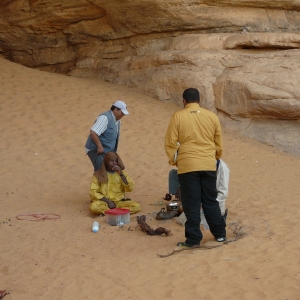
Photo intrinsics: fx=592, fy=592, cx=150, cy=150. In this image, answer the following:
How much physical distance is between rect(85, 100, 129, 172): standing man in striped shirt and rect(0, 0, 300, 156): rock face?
4.63m

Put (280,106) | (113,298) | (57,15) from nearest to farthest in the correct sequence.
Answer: (113,298) < (280,106) < (57,15)

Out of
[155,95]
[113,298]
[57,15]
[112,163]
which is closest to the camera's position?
[113,298]

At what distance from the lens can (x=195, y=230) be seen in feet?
17.3

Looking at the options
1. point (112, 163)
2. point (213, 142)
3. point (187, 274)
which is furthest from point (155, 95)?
point (187, 274)

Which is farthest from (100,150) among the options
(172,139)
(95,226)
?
(172,139)

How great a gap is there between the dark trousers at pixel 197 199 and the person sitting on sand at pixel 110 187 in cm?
172

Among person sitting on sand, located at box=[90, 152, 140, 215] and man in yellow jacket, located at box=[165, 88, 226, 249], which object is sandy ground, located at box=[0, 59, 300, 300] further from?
man in yellow jacket, located at box=[165, 88, 226, 249]

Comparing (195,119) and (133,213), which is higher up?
(195,119)

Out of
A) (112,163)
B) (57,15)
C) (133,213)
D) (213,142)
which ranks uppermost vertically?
(57,15)

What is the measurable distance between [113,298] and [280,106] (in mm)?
7007

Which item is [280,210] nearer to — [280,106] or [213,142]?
[213,142]

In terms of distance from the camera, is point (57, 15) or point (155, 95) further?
point (57, 15)

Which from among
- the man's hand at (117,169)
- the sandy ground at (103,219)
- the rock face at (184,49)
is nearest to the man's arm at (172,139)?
the sandy ground at (103,219)

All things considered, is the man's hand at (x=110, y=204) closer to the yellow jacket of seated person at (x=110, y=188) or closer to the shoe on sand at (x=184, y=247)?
the yellow jacket of seated person at (x=110, y=188)
